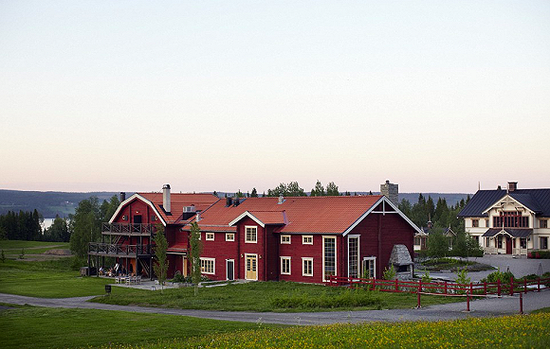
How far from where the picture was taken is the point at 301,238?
154 ft

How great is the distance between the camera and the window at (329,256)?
4459 centimetres

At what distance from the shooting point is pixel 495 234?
75688 mm

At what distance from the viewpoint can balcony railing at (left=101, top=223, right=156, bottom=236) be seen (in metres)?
57.5

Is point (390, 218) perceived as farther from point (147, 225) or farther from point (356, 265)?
point (147, 225)

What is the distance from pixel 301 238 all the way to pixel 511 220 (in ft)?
129

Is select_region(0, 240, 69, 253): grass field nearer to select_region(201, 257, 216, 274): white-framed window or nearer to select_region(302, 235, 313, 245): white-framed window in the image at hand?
select_region(201, 257, 216, 274): white-framed window

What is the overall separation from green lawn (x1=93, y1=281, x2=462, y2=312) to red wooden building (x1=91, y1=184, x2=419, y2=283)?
7.73 feet

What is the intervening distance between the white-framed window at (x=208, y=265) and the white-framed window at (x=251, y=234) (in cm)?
451

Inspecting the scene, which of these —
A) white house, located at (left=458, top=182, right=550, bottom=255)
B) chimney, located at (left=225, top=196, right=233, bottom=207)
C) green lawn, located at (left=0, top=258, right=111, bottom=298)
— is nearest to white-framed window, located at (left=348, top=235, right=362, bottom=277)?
chimney, located at (left=225, top=196, right=233, bottom=207)

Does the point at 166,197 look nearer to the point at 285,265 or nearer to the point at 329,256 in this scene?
the point at 285,265

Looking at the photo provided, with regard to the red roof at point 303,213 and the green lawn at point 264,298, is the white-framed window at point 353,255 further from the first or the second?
the green lawn at point 264,298

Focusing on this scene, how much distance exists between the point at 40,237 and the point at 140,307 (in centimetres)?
9729

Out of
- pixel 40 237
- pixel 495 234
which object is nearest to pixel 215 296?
pixel 495 234

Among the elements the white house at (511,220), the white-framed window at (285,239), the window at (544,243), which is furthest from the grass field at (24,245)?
the window at (544,243)
